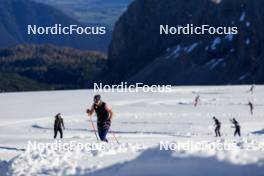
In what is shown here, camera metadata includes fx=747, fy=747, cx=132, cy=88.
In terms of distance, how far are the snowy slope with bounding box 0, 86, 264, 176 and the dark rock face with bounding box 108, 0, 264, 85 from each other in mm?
61649

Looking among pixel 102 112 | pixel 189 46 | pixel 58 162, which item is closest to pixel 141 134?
pixel 102 112

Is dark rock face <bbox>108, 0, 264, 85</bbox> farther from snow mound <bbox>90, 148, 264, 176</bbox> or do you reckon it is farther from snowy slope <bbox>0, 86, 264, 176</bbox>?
snow mound <bbox>90, 148, 264, 176</bbox>

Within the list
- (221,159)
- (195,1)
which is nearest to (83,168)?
(221,159)

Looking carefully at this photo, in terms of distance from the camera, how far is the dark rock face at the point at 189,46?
13500 cm

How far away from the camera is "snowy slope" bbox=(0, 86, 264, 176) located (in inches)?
413

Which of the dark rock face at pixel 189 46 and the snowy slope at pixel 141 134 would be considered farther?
the dark rock face at pixel 189 46

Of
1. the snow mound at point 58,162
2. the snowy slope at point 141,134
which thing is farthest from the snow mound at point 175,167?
the snow mound at point 58,162

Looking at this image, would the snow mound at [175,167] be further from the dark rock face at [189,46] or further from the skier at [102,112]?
the dark rock face at [189,46]

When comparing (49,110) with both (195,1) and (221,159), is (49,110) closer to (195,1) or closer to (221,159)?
(221,159)

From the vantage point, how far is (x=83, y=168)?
13.2m

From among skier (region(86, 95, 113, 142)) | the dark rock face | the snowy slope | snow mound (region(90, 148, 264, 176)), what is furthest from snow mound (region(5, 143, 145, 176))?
the dark rock face

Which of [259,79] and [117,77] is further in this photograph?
[117,77]

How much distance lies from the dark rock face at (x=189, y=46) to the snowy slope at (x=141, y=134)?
61.6 meters

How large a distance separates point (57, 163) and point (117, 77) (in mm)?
162919
